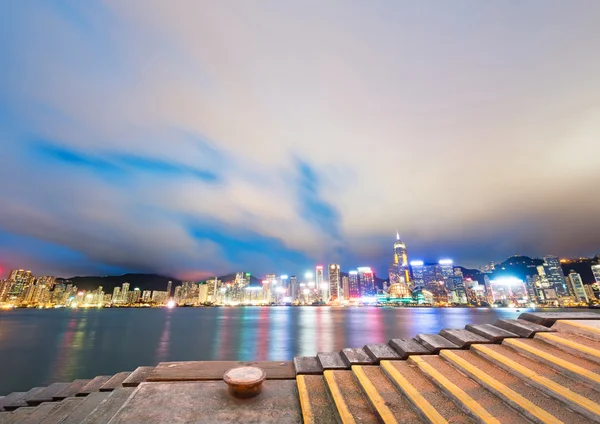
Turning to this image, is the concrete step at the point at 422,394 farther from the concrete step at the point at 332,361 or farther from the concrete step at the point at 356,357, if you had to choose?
the concrete step at the point at 332,361

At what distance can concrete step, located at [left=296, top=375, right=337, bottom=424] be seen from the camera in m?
4.38

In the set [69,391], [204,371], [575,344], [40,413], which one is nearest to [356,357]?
[204,371]

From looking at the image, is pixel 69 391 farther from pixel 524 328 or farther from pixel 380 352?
pixel 524 328

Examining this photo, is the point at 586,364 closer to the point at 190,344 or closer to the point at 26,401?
the point at 26,401

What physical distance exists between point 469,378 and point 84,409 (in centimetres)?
757

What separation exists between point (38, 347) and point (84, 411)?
163ft

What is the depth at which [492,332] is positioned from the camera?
661 centimetres

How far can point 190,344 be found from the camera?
138 ft

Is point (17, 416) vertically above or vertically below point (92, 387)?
below

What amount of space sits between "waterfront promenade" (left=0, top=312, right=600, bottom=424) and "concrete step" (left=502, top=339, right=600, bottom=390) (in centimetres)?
2

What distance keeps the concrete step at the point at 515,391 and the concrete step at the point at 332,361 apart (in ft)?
7.44

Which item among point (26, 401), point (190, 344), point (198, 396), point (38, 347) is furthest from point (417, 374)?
point (38, 347)

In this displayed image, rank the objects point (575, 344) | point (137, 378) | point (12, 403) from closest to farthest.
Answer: point (575, 344) < point (137, 378) < point (12, 403)

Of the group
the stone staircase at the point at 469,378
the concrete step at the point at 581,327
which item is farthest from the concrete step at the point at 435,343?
the concrete step at the point at 581,327
